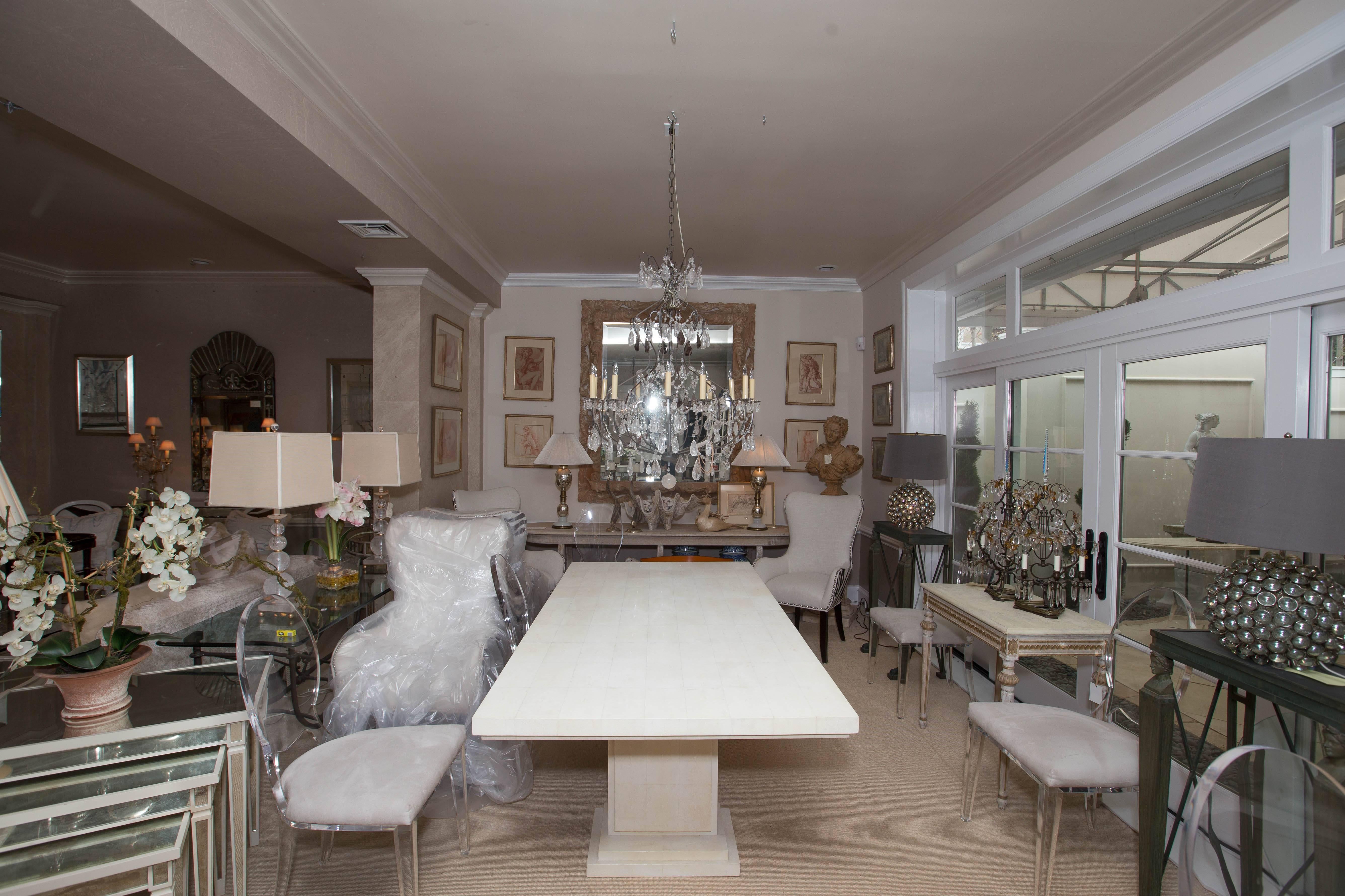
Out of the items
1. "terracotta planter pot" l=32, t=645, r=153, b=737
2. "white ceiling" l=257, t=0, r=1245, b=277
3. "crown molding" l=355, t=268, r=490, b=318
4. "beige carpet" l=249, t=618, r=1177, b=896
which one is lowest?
"beige carpet" l=249, t=618, r=1177, b=896

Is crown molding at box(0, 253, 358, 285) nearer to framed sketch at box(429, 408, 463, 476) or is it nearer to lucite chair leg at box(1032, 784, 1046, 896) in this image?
framed sketch at box(429, 408, 463, 476)

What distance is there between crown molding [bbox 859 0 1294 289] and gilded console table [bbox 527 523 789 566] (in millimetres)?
2318

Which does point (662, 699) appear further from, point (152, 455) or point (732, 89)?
point (152, 455)

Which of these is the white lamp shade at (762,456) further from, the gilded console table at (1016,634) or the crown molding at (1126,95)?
the gilded console table at (1016,634)

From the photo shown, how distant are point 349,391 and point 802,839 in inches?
189

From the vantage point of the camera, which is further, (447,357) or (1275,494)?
(447,357)

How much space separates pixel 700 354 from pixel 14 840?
442 centimetres

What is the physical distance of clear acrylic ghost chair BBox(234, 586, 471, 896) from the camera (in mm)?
1529

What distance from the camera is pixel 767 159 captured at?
2852mm

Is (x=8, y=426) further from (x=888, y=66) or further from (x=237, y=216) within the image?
(x=888, y=66)

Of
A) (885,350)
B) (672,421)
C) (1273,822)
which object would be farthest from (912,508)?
(1273,822)

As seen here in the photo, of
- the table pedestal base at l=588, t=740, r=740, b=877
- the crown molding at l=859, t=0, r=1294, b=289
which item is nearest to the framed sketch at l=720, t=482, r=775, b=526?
the crown molding at l=859, t=0, r=1294, b=289

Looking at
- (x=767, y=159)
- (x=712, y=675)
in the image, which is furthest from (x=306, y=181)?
(x=712, y=675)

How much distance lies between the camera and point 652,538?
175 inches
